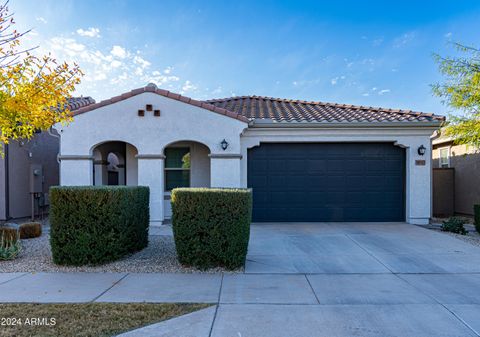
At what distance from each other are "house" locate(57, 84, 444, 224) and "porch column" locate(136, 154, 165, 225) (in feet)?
0.11

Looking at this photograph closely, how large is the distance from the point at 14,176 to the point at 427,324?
12.8m

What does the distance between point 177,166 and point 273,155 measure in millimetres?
3591

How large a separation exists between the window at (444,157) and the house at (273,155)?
546 centimetres

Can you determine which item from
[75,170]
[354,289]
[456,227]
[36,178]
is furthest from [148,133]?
[456,227]

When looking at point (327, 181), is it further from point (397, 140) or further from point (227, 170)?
point (227, 170)

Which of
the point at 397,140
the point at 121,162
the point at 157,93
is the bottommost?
the point at 121,162

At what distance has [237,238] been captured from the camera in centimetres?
542

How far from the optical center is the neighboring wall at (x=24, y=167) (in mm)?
10641

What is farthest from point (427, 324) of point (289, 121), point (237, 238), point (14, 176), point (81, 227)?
point (14, 176)

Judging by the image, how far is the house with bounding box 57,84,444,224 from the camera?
381 inches

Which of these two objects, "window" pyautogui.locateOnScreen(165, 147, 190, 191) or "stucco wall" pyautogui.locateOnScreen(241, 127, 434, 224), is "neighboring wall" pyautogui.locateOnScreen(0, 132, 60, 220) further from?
"stucco wall" pyautogui.locateOnScreen(241, 127, 434, 224)

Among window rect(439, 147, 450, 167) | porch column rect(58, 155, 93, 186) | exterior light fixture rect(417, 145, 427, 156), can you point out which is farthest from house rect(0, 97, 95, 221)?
window rect(439, 147, 450, 167)

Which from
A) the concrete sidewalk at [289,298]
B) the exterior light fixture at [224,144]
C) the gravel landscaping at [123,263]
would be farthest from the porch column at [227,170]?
the concrete sidewalk at [289,298]

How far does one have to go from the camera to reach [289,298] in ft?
13.9
